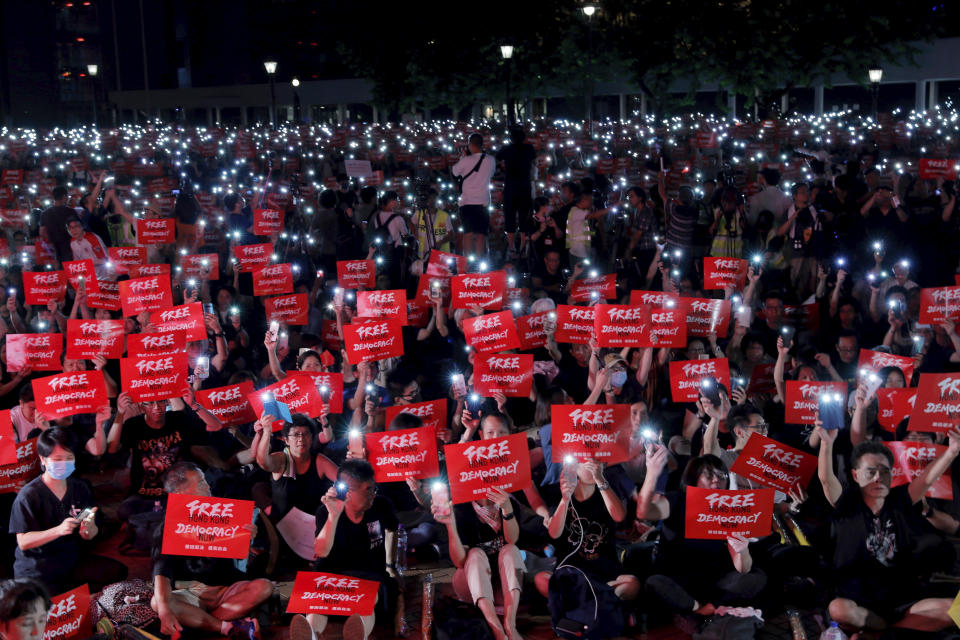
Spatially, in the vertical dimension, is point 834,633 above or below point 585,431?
below

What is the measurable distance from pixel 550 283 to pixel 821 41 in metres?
22.3

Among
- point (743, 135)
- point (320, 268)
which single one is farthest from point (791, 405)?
point (743, 135)

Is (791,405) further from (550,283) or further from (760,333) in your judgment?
(550,283)

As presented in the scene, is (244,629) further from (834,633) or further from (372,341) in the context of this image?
(834,633)

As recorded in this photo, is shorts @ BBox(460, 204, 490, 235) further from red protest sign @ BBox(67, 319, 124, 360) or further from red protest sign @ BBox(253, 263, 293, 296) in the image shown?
red protest sign @ BBox(67, 319, 124, 360)

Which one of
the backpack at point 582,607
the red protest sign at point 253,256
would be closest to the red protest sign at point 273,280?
the red protest sign at point 253,256

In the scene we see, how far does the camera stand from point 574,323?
1032 cm

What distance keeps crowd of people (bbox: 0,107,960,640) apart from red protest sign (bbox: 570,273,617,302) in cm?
3

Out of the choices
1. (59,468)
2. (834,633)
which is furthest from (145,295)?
(834,633)

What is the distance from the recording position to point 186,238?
49.8ft

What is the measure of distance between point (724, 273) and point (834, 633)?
5.18 m

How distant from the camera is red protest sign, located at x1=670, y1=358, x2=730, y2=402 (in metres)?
8.94

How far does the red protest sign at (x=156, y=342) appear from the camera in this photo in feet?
31.5

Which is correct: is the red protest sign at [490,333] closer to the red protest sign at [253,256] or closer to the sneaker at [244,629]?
the sneaker at [244,629]
